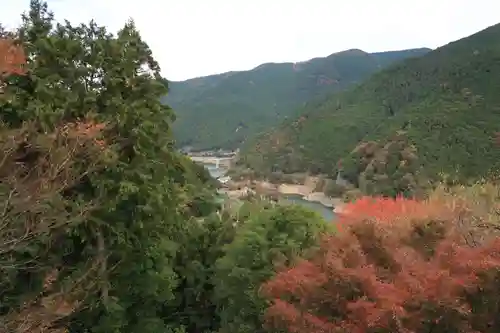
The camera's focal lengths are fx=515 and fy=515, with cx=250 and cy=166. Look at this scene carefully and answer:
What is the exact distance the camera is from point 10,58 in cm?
1003

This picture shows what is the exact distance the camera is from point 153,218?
13.9 m

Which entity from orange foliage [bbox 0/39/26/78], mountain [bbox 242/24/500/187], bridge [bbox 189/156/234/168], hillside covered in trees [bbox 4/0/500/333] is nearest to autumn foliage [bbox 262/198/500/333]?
hillside covered in trees [bbox 4/0/500/333]

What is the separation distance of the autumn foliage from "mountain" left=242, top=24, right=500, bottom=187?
52.1m

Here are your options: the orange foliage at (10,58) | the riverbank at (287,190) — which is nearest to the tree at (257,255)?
the orange foliage at (10,58)

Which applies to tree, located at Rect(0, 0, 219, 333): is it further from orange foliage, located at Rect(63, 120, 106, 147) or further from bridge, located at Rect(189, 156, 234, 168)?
bridge, located at Rect(189, 156, 234, 168)

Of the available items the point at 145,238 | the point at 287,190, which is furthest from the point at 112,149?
the point at 287,190

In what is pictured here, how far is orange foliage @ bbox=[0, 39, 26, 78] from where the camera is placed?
9.19 metres

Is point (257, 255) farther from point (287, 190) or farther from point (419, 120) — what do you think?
point (287, 190)

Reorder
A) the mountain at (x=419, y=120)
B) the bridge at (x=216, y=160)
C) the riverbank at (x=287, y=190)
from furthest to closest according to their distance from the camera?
the bridge at (x=216, y=160)
the riverbank at (x=287, y=190)
the mountain at (x=419, y=120)

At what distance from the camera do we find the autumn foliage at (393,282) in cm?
954

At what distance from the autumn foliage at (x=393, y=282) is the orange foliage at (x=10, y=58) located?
24.5 feet

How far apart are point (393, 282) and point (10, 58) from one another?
8.95 m

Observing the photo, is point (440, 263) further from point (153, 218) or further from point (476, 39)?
point (476, 39)

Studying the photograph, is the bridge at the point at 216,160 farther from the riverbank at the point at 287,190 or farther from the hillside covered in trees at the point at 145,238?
the hillside covered in trees at the point at 145,238
